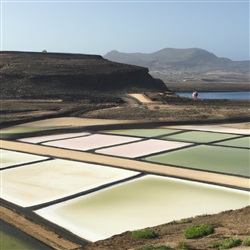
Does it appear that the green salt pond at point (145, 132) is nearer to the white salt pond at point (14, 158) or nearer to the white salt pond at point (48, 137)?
the white salt pond at point (48, 137)

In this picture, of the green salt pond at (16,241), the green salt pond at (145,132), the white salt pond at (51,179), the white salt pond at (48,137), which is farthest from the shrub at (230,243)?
the green salt pond at (145,132)

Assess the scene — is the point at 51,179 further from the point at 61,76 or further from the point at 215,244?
the point at 61,76

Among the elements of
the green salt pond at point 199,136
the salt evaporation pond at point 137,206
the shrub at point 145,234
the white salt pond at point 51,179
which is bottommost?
the salt evaporation pond at point 137,206

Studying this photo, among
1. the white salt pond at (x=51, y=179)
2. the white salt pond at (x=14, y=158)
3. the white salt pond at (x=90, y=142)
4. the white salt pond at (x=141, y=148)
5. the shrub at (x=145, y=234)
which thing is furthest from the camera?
the white salt pond at (x=90, y=142)

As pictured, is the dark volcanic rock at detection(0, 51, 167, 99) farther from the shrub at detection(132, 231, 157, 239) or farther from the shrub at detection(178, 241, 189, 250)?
the shrub at detection(178, 241, 189, 250)

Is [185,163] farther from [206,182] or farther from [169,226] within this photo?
[169,226]
